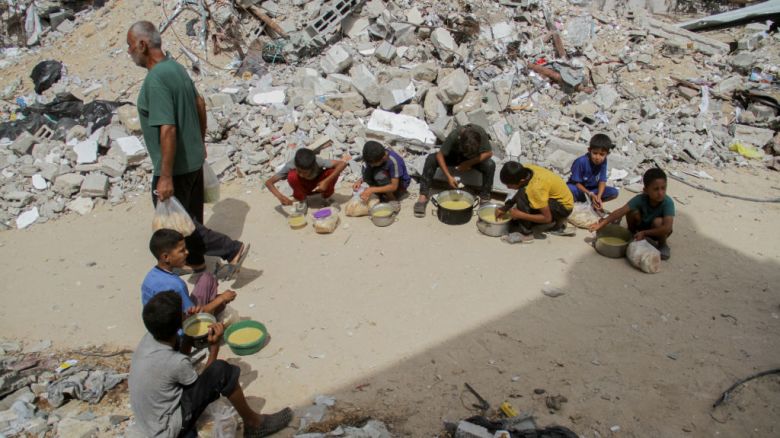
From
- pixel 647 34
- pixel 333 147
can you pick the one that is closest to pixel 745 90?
pixel 647 34

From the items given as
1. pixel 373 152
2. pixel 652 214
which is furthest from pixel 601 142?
pixel 373 152

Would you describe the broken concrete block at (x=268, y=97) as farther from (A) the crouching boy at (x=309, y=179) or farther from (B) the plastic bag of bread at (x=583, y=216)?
(B) the plastic bag of bread at (x=583, y=216)

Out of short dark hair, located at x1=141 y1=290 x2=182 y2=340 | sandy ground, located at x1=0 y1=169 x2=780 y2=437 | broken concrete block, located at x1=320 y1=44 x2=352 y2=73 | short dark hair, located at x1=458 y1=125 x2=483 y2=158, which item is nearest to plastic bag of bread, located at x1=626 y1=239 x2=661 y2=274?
sandy ground, located at x1=0 y1=169 x2=780 y2=437

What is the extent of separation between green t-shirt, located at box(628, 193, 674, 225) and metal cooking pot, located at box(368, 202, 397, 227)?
240 cm

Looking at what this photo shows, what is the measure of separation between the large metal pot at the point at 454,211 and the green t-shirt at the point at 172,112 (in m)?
2.49

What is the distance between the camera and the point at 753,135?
7.35 meters

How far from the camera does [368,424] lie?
3072 millimetres

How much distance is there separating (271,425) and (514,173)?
309 centimetres

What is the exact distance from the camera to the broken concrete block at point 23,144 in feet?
23.0

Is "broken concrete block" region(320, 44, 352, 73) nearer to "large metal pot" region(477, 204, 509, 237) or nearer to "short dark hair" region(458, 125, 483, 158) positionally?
"short dark hair" region(458, 125, 483, 158)

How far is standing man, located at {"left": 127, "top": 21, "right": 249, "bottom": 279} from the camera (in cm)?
404

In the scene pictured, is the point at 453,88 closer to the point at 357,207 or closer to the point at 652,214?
the point at 357,207

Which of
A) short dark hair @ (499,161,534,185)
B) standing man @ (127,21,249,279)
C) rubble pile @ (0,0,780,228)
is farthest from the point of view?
rubble pile @ (0,0,780,228)

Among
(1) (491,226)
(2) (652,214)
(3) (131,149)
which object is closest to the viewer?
(2) (652,214)
